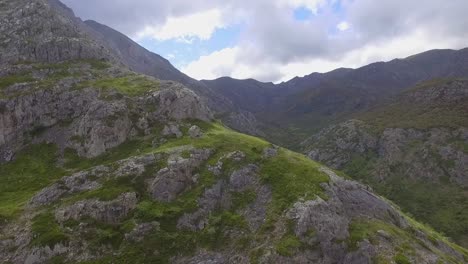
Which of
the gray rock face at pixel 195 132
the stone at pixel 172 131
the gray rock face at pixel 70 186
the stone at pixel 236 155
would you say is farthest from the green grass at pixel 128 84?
the stone at pixel 236 155

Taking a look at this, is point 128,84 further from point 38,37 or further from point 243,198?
point 243,198

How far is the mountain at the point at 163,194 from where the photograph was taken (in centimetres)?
4872

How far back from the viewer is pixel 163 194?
188ft

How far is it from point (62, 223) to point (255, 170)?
26623mm

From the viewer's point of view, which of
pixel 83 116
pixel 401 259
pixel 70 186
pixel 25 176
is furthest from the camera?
pixel 83 116

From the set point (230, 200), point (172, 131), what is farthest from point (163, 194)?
point (172, 131)

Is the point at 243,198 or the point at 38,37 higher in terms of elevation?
the point at 38,37

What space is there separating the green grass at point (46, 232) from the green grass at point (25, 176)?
182 inches

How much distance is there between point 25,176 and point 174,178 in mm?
25842

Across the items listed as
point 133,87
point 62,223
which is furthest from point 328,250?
point 133,87

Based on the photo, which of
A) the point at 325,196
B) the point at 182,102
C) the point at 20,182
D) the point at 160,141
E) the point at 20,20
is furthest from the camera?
the point at 20,20

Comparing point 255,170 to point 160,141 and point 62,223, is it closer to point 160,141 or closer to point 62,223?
point 160,141

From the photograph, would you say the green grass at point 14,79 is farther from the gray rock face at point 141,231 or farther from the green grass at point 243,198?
the green grass at point 243,198

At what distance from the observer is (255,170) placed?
202ft
